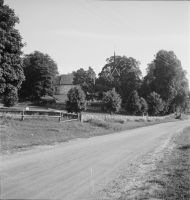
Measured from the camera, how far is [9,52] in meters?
25.1

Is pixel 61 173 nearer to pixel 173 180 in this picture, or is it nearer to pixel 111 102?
pixel 173 180

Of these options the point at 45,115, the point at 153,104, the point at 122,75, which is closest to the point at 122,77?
the point at 122,75

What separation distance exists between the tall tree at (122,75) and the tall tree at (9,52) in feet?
126

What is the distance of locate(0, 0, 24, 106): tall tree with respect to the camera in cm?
2369

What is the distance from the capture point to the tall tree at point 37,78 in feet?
188

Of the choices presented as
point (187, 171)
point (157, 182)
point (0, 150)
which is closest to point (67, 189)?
point (157, 182)

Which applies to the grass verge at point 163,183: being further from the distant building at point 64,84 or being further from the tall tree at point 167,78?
the distant building at point 64,84

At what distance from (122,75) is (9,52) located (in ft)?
150

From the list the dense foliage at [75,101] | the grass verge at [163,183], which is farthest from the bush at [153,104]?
the grass verge at [163,183]

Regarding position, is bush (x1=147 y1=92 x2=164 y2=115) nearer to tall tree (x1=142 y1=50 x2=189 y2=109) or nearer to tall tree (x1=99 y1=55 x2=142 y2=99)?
tall tree (x1=142 y1=50 x2=189 y2=109)

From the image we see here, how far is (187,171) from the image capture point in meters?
7.48

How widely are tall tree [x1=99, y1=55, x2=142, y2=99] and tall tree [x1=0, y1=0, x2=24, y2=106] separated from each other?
126ft

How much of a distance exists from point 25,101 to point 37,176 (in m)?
56.8

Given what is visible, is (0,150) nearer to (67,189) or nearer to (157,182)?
(67,189)
